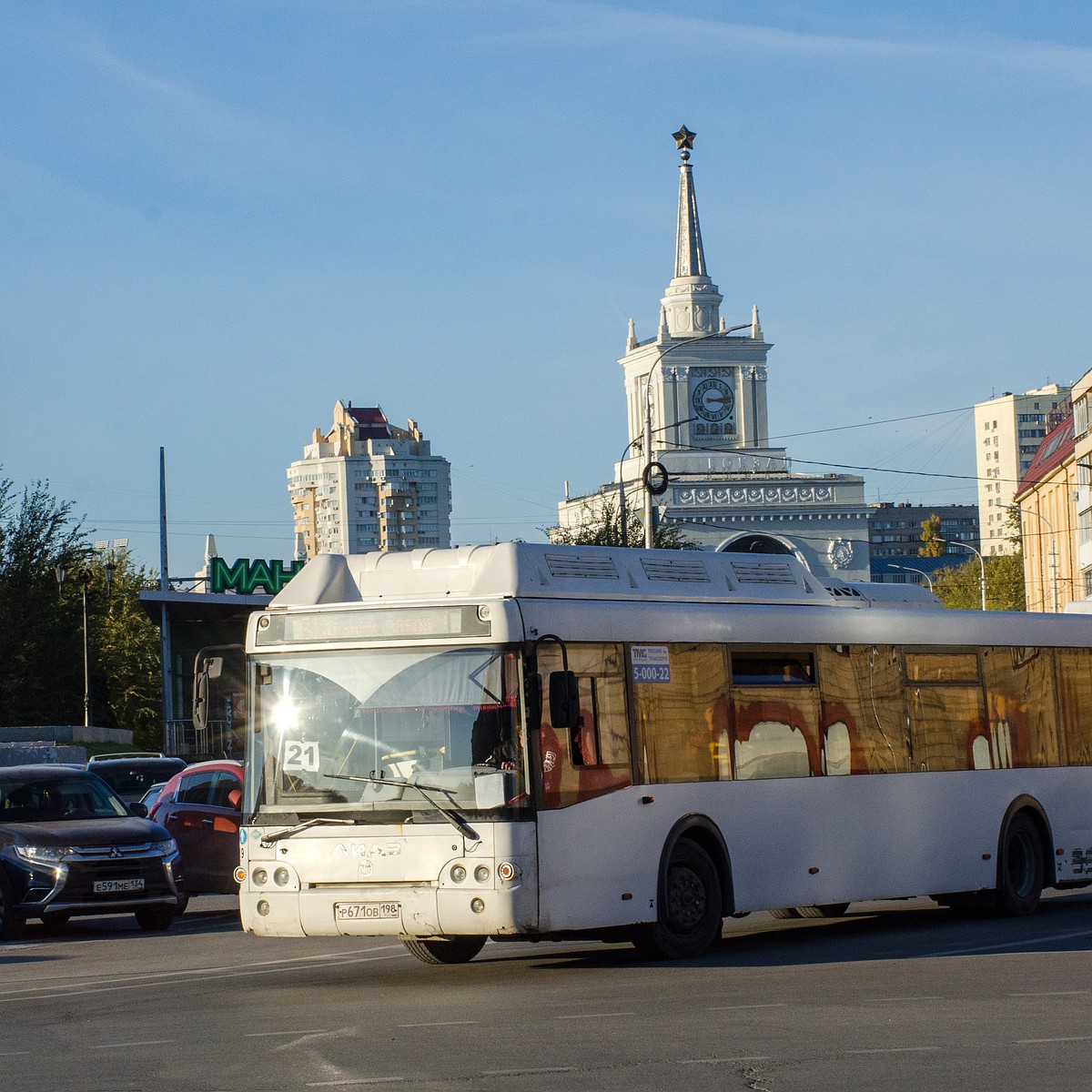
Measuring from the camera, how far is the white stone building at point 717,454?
401ft

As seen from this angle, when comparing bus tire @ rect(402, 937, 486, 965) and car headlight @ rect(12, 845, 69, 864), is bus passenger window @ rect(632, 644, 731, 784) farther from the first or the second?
car headlight @ rect(12, 845, 69, 864)

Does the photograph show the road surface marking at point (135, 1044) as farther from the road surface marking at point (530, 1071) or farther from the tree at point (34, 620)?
the tree at point (34, 620)

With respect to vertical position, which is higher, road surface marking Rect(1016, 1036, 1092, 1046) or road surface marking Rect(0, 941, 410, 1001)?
road surface marking Rect(1016, 1036, 1092, 1046)

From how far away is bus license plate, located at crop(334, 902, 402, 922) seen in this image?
1342cm

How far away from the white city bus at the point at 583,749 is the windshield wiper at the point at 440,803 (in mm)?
19

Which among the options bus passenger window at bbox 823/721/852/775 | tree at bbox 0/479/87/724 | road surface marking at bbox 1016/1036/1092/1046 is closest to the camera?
road surface marking at bbox 1016/1036/1092/1046

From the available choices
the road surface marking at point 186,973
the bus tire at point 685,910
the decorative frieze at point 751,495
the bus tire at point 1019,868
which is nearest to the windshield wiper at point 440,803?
the bus tire at point 685,910

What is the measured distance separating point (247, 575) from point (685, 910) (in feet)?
205

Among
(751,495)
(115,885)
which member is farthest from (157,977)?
(751,495)

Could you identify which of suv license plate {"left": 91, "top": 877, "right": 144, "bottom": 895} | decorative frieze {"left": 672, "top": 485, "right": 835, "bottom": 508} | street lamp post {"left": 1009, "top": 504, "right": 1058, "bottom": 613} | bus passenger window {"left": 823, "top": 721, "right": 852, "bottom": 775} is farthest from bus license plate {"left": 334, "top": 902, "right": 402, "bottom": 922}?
decorative frieze {"left": 672, "top": 485, "right": 835, "bottom": 508}

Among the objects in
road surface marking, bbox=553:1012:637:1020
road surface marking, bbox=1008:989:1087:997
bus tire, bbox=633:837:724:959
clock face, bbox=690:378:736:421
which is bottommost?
road surface marking, bbox=1008:989:1087:997

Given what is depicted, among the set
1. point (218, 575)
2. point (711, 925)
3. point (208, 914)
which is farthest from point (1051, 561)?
point (711, 925)

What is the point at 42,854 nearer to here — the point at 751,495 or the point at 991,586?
the point at 751,495

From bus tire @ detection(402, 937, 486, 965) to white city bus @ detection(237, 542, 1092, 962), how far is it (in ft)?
0.06
